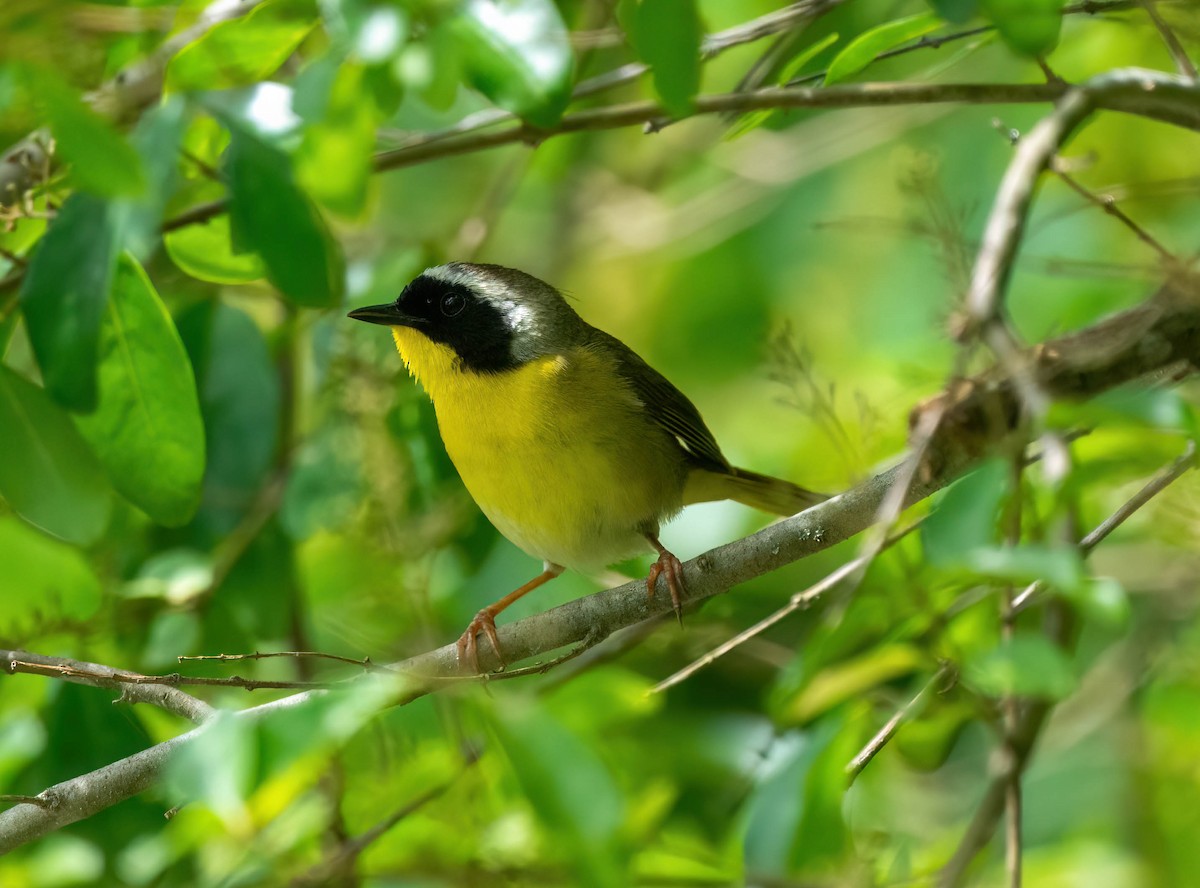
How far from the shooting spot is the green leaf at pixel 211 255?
3992 millimetres

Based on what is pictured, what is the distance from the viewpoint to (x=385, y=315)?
4723 mm

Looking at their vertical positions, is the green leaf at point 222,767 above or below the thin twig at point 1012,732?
above

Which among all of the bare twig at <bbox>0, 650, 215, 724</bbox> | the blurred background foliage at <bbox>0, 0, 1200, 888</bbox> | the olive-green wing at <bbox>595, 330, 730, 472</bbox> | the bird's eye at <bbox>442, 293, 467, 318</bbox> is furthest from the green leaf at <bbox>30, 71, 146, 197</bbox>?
the olive-green wing at <bbox>595, 330, 730, 472</bbox>

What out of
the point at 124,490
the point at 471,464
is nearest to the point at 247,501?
the point at 471,464

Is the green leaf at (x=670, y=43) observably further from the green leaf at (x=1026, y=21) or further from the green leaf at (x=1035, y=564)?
the green leaf at (x=1035, y=564)

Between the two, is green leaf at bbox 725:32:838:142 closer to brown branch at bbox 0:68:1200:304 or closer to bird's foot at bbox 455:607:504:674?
brown branch at bbox 0:68:1200:304

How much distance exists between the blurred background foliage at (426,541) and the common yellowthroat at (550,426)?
0.60 feet

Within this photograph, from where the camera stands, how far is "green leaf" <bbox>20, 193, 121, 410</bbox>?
322 cm

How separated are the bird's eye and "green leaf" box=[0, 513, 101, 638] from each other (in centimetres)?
161

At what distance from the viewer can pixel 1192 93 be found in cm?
305

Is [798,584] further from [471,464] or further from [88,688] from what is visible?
[88,688]

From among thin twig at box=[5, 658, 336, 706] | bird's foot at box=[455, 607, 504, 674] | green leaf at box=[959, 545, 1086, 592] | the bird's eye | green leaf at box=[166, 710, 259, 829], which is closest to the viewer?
green leaf at box=[959, 545, 1086, 592]

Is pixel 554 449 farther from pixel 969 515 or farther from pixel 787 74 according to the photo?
pixel 969 515

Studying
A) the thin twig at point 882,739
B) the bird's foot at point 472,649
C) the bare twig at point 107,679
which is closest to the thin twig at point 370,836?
the bird's foot at point 472,649
